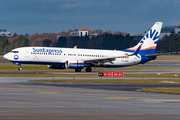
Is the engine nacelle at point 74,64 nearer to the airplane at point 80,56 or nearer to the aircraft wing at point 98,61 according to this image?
the airplane at point 80,56

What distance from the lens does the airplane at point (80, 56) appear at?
6262cm

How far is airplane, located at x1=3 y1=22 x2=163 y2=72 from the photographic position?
6262cm

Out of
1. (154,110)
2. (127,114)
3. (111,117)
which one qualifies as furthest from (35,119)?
(154,110)

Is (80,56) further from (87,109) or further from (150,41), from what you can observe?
(87,109)

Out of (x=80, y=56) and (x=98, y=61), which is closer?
(x=98, y=61)

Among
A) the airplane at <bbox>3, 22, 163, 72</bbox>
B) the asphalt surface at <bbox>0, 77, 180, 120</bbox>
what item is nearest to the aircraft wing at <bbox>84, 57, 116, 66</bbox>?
the airplane at <bbox>3, 22, 163, 72</bbox>

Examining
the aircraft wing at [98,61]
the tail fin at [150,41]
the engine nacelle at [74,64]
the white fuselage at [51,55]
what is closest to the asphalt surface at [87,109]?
the engine nacelle at [74,64]

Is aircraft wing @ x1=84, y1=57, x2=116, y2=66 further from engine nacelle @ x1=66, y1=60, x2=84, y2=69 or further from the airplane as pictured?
engine nacelle @ x1=66, y1=60, x2=84, y2=69

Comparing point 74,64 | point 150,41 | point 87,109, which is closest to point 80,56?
point 74,64

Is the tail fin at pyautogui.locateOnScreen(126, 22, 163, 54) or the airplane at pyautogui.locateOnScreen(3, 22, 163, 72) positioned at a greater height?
the tail fin at pyautogui.locateOnScreen(126, 22, 163, 54)

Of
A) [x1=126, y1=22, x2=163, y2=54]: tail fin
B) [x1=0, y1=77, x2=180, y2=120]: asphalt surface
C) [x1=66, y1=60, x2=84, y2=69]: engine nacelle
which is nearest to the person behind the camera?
[x1=0, y1=77, x2=180, y2=120]: asphalt surface

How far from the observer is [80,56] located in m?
65.1

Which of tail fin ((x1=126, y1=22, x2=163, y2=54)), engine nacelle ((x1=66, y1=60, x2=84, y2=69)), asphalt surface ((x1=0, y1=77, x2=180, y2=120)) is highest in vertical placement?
tail fin ((x1=126, y1=22, x2=163, y2=54))

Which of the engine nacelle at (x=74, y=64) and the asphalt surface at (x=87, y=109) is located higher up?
the engine nacelle at (x=74, y=64)
